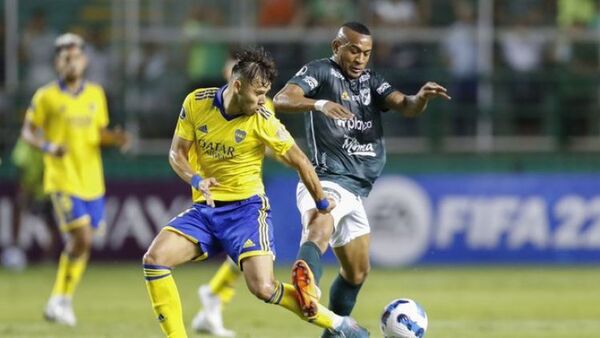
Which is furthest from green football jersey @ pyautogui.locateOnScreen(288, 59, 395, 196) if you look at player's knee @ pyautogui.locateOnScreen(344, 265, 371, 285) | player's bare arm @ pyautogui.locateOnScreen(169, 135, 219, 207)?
player's bare arm @ pyautogui.locateOnScreen(169, 135, 219, 207)

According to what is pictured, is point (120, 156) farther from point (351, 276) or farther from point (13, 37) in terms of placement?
point (351, 276)

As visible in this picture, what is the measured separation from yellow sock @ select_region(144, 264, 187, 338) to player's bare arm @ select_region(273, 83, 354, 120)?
1603mm

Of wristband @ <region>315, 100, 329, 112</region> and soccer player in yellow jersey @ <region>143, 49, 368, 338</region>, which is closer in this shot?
soccer player in yellow jersey @ <region>143, 49, 368, 338</region>

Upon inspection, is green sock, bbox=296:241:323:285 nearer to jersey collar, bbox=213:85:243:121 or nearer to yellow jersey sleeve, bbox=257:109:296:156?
yellow jersey sleeve, bbox=257:109:296:156

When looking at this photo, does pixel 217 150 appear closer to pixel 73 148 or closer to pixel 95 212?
pixel 95 212

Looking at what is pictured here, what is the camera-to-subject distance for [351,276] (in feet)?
37.2

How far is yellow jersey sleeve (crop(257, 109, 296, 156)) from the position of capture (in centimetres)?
1016

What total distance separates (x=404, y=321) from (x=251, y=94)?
2.05m

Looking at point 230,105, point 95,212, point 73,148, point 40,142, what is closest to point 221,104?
point 230,105

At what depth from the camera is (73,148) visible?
1557 cm

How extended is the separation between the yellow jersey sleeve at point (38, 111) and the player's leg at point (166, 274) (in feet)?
18.8

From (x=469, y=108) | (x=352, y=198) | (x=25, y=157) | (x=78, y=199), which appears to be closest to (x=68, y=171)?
(x=78, y=199)

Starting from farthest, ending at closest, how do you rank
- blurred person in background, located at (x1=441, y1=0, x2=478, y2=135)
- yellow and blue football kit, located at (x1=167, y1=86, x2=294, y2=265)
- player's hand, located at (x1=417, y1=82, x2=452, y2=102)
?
blurred person in background, located at (x1=441, y1=0, x2=478, y2=135)
player's hand, located at (x1=417, y1=82, x2=452, y2=102)
yellow and blue football kit, located at (x1=167, y1=86, x2=294, y2=265)

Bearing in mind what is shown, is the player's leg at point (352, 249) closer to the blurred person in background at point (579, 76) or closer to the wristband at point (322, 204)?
the wristband at point (322, 204)
